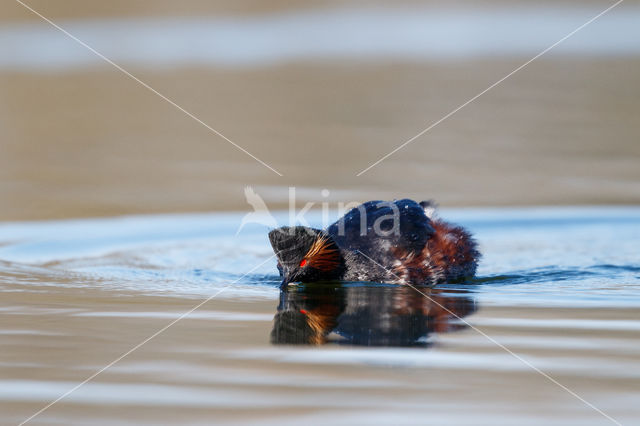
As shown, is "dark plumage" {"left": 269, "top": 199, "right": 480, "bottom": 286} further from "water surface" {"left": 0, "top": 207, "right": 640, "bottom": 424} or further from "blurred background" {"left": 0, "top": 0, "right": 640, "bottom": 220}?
"blurred background" {"left": 0, "top": 0, "right": 640, "bottom": 220}

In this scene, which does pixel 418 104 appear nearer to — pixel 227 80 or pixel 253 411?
pixel 227 80

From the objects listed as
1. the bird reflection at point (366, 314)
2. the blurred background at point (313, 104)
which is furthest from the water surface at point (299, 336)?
the blurred background at point (313, 104)

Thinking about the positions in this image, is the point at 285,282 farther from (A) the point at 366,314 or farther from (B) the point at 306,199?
(B) the point at 306,199

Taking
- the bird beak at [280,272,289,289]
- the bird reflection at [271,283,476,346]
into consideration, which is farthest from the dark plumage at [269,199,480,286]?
the bird reflection at [271,283,476,346]

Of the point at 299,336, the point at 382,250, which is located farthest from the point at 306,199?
the point at 299,336

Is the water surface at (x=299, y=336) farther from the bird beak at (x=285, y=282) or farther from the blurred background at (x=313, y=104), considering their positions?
the blurred background at (x=313, y=104)

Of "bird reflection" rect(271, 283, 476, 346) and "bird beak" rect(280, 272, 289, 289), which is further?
"bird beak" rect(280, 272, 289, 289)

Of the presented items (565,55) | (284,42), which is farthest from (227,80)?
(565,55)
